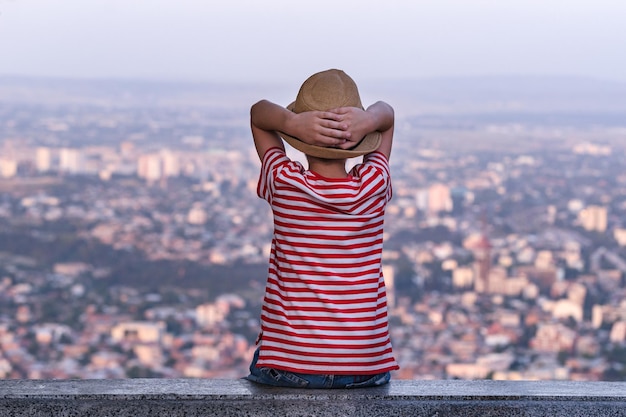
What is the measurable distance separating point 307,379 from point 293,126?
1.82 ft

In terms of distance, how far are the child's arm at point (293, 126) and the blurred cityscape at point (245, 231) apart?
9.94m

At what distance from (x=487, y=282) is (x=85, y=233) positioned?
240 inches

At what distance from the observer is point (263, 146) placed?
2.73 meters

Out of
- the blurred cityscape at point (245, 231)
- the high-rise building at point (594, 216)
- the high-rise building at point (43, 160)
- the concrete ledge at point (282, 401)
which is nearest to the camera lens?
the concrete ledge at point (282, 401)

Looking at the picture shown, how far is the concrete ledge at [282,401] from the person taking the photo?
247cm

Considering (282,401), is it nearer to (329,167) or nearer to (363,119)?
(329,167)

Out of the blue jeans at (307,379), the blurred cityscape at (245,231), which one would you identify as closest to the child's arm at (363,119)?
the blue jeans at (307,379)

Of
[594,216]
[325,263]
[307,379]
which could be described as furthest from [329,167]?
[594,216]

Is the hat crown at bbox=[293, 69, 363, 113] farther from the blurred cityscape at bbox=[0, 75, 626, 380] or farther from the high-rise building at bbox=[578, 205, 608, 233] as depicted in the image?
the high-rise building at bbox=[578, 205, 608, 233]

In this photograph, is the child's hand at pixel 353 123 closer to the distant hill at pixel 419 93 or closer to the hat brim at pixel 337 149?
the hat brim at pixel 337 149

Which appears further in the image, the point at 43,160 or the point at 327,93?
the point at 43,160

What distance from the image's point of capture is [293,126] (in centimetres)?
261

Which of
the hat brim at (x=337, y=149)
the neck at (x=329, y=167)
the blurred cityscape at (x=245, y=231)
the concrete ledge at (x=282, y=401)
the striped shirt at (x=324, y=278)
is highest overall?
the hat brim at (x=337, y=149)

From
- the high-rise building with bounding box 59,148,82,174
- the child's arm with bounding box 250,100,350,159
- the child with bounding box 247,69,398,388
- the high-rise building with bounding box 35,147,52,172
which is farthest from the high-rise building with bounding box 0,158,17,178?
the child with bounding box 247,69,398,388
